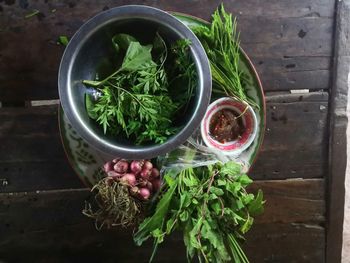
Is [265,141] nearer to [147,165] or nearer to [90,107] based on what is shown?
[147,165]

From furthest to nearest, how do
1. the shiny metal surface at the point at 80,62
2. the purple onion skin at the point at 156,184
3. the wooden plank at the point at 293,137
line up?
the wooden plank at the point at 293,137, the purple onion skin at the point at 156,184, the shiny metal surface at the point at 80,62

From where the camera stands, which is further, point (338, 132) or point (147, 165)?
point (338, 132)

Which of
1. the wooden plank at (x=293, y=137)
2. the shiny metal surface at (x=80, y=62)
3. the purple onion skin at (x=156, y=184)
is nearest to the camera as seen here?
the shiny metal surface at (x=80, y=62)

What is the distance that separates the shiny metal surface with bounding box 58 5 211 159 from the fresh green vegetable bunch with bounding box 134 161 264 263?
0.11 m

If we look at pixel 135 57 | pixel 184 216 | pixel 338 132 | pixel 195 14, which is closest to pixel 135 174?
pixel 184 216

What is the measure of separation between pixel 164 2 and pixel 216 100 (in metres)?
0.27

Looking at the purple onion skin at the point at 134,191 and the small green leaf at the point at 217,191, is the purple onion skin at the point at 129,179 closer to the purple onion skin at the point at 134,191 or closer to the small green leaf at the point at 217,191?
the purple onion skin at the point at 134,191

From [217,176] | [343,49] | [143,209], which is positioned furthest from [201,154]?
[343,49]

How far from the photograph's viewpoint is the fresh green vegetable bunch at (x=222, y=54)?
94cm

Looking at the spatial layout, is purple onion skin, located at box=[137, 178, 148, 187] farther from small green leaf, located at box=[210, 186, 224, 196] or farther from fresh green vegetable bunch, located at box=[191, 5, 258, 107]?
fresh green vegetable bunch, located at box=[191, 5, 258, 107]

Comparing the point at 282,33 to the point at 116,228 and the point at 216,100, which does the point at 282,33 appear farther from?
the point at 116,228

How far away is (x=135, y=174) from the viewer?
943 mm

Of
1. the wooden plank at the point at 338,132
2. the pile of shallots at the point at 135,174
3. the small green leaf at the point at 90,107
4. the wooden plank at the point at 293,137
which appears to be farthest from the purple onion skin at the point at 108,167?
the wooden plank at the point at 338,132

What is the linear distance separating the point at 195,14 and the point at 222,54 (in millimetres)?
162
